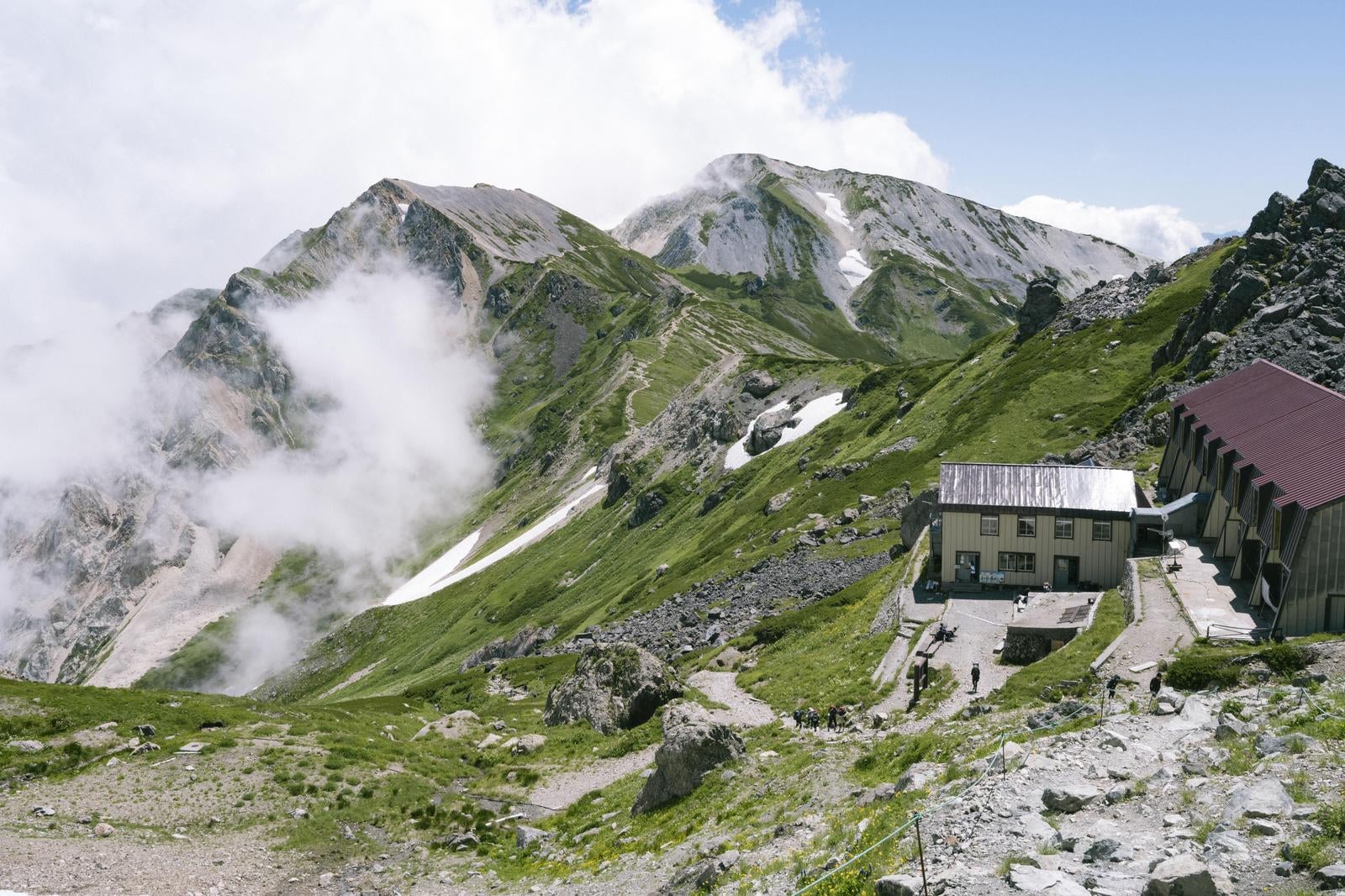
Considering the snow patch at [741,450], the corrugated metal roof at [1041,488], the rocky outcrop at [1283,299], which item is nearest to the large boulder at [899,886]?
the corrugated metal roof at [1041,488]

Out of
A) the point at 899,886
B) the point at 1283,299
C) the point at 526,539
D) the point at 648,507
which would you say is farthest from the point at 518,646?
the point at 899,886

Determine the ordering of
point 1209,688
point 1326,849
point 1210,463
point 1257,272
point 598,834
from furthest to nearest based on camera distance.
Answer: point 1257,272, point 1210,463, point 598,834, point 1209,688, point 1326,849

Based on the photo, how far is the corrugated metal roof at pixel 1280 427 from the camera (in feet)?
132

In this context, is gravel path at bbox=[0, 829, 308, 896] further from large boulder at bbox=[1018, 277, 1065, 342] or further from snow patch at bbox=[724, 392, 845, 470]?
large boulder at bbox=[1018, 277, 1065, 342]

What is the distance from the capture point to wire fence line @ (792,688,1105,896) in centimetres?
1933

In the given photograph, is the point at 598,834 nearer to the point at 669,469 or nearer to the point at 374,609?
the point at 669,469

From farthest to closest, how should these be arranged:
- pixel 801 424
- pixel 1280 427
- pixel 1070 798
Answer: pixel 801 424 < pixel 1280 427 < pixel 1070 798

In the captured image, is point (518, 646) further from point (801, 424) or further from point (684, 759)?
point (684, 759)

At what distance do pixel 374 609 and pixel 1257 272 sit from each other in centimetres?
17602

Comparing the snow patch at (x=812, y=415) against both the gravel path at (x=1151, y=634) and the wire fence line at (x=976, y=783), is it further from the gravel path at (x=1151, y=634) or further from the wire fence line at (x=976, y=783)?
the wire fence line at (x=976, y=783)

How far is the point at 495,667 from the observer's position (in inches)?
3686

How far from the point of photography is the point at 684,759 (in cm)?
3478

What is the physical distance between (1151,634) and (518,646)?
269 ft

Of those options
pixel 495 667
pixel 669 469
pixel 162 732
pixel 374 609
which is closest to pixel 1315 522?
pixel 162 732
